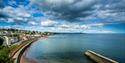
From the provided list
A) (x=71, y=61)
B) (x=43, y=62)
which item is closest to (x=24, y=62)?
(x=43, y=62)

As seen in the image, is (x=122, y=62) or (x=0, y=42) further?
(x=0, y=42)

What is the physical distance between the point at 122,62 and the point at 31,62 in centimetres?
2473

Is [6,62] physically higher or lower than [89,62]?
higher

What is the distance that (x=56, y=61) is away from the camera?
47.8m

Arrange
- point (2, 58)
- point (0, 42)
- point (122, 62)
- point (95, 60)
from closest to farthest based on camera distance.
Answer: point (2, 58) < point (122, 62) < point (95, 60) < point (0, 42)

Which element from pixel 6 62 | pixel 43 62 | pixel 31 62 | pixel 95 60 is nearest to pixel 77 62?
pixel 95 60

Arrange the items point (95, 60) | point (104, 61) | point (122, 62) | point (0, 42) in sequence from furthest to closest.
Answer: point (0, 42) < point (95, 60) < point (122, 62) < point (104, 61)

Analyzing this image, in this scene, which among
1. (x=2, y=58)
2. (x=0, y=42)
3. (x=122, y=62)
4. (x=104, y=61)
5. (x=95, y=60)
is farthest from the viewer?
(x=0, y=42)

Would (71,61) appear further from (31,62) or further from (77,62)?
(31,62)

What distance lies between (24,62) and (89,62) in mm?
17806

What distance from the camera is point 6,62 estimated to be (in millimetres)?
24594

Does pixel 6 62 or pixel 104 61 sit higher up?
pixel 6 62

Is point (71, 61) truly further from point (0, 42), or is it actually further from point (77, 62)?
point (0, 42)

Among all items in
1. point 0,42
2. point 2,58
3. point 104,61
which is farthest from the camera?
point 0,42
